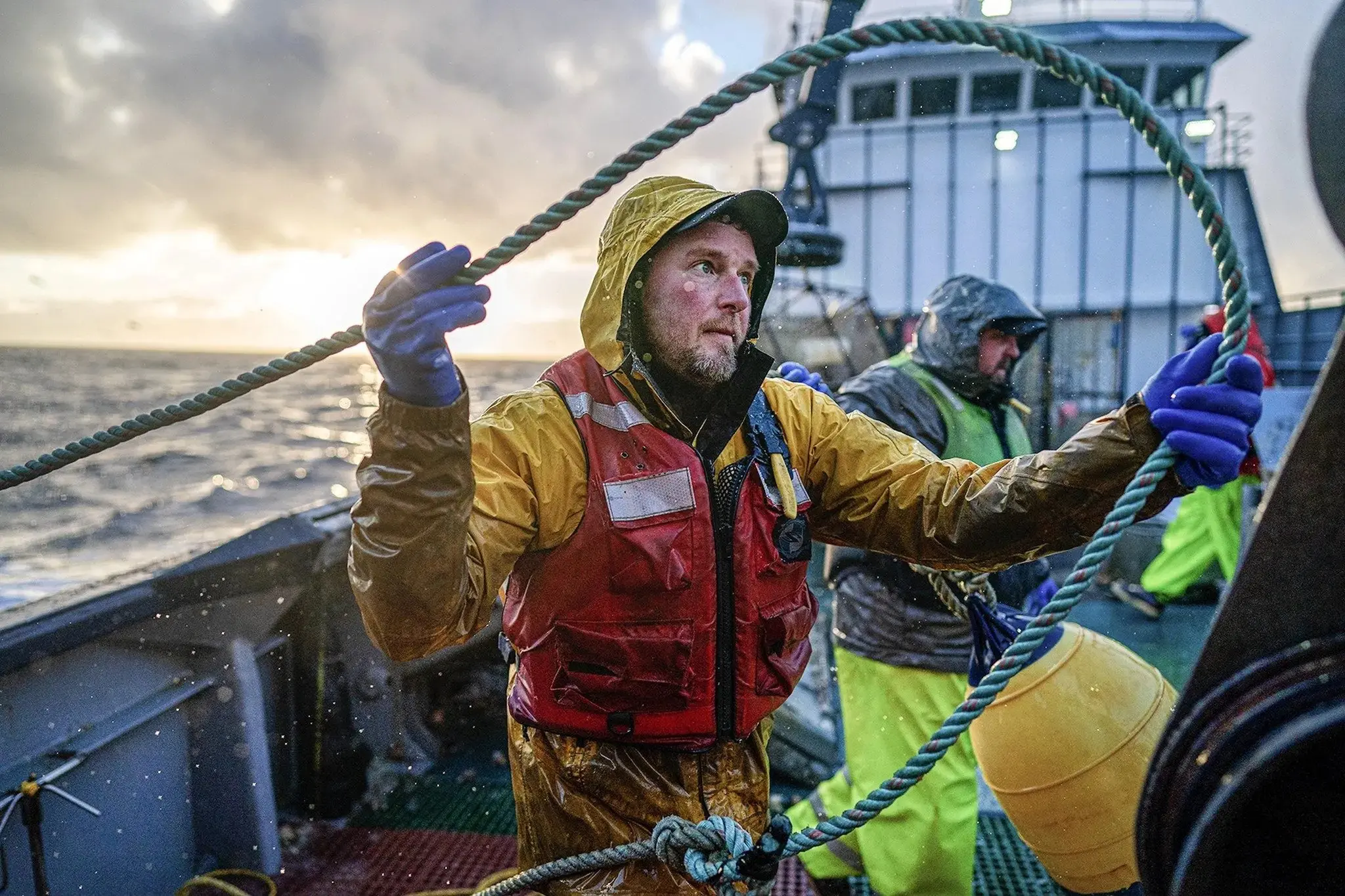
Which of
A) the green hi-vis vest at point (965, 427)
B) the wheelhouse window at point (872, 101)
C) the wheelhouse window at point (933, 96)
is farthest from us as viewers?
the wheelhouse window at point (872, 101)

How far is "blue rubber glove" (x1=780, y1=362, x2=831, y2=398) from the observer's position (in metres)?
2.96

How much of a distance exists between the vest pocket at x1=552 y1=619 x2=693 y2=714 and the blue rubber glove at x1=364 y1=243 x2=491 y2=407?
2.22ft

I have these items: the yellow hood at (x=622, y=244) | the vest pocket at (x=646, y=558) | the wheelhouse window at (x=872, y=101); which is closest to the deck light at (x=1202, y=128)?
the wheelhouse window at (x=872, y=101)

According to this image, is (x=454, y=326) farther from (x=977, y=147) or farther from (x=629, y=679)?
(x=977, y=147)

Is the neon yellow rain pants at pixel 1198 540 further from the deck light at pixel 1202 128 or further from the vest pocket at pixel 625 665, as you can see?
the deck light at pixel 1202 128

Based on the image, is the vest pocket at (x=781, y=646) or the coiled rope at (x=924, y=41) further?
the vest pocket at (x=781, y=646)

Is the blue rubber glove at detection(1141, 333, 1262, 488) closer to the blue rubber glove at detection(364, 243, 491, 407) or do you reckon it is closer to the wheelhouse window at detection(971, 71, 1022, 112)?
the blue rubber glove at detection(364, 243, 491, 407)

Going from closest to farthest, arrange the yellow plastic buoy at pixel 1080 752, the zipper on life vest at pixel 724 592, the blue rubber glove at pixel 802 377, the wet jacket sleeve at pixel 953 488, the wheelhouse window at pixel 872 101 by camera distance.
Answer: the wet jacket sleeve at pixel 953 488
the zipper on life vest at pixel 724 592
the yellow plastic buoy at pixel 1080 752
the blue rubber glove at pixel 802 377
the wheelhouse window at pixel 872 101

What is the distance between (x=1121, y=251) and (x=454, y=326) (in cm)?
1936

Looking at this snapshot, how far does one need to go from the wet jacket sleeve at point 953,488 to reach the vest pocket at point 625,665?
1.89 feet

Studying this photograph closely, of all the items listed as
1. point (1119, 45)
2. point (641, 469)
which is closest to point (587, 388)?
point (641, 469)

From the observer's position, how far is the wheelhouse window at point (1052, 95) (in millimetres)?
17266

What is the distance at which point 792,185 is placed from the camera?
1413cm

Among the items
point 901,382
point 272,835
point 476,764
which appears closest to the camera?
point 901,382
